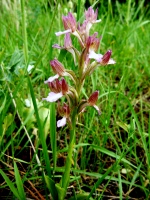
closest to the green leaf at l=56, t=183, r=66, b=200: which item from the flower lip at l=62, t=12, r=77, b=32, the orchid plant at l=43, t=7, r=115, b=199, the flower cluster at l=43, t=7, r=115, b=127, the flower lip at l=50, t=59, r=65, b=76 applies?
the orchid plant at l=43, t=7, r=115, b=199

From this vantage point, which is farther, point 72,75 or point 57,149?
point 57,149

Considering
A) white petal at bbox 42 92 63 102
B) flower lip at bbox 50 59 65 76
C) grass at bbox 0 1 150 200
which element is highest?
flower lip at bbox 50 59 65 76

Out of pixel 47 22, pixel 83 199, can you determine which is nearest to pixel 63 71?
pixel 83 199

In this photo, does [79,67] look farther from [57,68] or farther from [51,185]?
[51,185]

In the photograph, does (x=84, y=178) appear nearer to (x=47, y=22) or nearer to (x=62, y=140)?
(x=62, y=140)

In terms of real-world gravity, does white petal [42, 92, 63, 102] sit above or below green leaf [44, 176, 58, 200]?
above

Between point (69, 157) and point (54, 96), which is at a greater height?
point (54, 96)

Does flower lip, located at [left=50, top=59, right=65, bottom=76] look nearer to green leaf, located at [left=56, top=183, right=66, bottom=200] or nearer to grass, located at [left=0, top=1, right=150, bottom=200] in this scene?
grass, located at [left=0, top=1, right=150, bottom=200]

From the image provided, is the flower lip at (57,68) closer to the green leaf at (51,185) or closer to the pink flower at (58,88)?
the pink flower at (58,88)

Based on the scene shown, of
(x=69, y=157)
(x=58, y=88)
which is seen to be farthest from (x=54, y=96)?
(x=69, y=157)

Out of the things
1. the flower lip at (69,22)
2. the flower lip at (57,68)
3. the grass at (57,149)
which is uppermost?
the flower lip at (69,22)

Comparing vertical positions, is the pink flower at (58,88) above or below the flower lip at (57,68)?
below

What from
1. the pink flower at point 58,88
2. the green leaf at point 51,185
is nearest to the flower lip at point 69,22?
the pink flower at point 58,88
